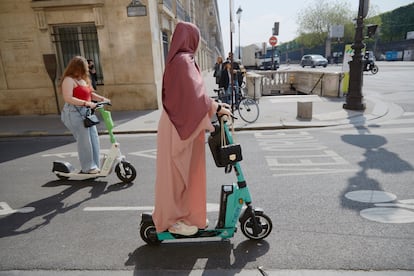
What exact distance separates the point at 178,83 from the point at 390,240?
2.52 meters

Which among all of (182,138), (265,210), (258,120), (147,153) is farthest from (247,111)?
(182,138)

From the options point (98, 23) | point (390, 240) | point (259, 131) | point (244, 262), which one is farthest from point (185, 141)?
point (98, 23)

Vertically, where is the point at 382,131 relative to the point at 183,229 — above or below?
below

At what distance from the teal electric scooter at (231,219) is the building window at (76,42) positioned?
10.2 m

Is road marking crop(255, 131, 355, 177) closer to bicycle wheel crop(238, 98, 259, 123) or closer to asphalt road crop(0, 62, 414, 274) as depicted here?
asphalt road crop(0, 62, 414, 274)

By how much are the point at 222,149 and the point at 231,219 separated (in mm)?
728

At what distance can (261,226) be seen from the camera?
2.94m

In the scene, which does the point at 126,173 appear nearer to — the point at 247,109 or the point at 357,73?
the point at 247,109

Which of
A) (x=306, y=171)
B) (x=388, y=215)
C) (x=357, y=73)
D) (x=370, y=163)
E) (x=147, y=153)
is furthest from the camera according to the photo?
(x=357, y=73)

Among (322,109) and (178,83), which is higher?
(178,83)

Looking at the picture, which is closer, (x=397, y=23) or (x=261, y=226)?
(x=261, y=226)

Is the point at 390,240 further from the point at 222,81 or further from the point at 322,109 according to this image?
the point at 222,81

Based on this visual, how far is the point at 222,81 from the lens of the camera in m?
11.2

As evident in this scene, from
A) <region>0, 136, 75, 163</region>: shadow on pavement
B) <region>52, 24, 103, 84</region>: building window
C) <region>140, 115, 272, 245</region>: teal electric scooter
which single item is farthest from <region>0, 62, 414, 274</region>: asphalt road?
<region>52, 24, 103, 84</region>: building window
